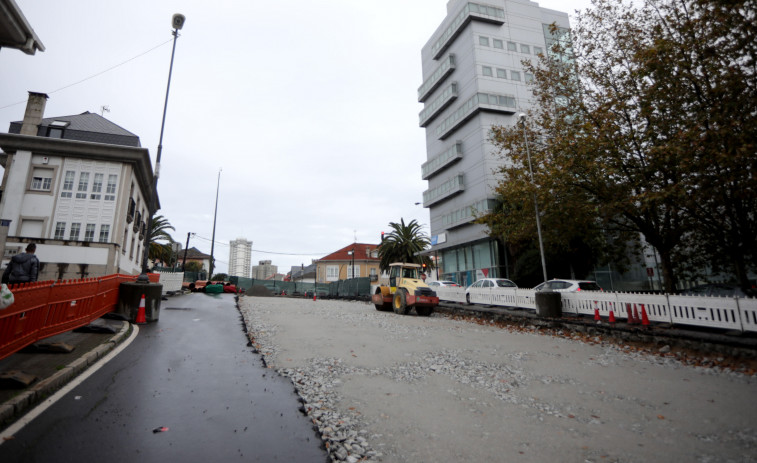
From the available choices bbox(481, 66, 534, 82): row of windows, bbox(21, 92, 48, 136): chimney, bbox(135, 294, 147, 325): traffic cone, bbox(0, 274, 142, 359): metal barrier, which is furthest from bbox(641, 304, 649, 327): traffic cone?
bbox(21, 92, 48, 136): chimney

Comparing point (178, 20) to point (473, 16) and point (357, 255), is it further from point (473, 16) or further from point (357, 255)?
point (357, 255)

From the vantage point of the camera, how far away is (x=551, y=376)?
6.77 m

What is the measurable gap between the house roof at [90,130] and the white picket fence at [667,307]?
98.2 ft

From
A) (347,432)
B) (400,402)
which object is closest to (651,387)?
(400,402)

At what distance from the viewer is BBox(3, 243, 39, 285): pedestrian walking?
29.7ft

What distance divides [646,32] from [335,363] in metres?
17.1

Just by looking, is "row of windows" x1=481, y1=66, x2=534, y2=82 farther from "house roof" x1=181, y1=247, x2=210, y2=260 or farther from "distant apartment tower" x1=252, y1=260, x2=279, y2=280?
"distant apartment tower" x1=252, y1=260, x2=279, y2=280

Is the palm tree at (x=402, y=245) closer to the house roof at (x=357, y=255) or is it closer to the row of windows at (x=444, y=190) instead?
the row of windows at (x=444, y=190)

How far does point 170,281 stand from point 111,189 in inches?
310

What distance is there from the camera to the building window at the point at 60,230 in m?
25.1

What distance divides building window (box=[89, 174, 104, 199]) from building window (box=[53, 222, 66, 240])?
2549 mm

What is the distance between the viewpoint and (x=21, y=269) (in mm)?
9148

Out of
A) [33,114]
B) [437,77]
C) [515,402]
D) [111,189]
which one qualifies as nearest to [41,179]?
[111,189]

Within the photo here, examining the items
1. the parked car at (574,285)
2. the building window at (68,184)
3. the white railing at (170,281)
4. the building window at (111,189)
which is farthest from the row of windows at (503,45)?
the building window at (68,184)
